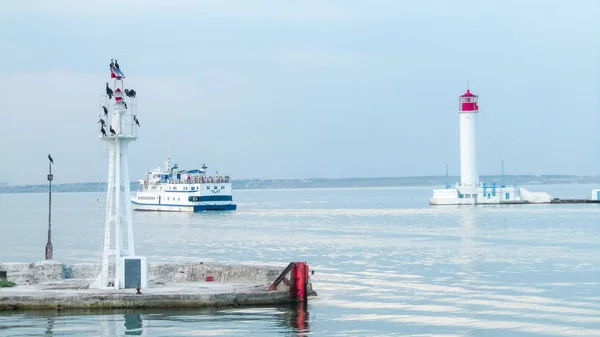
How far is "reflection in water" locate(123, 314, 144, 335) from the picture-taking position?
22413mm

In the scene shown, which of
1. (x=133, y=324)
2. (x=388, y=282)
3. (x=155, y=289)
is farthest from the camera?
(x=388, y=282)

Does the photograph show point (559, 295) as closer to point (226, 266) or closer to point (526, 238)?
point (226, 266)

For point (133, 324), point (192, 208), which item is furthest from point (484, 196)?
point (133, 324)

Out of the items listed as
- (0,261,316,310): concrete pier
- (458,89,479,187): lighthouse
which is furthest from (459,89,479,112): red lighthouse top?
(0,261,316,310): concrete pier

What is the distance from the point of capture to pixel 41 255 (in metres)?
49.4

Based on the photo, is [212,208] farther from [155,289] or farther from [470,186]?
[155,289]

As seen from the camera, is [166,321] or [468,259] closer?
[166,321]

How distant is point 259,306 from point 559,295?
30.9ft

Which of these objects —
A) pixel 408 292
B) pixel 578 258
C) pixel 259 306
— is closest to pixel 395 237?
pixel 578 258

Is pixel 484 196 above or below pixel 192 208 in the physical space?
above

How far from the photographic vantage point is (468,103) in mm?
101375

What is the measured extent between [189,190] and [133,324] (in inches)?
3460

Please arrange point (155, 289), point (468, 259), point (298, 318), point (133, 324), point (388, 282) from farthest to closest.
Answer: point (468, 259) < point (388, 282) < point (155, 289) < point (298, 318) < point (133, 324)

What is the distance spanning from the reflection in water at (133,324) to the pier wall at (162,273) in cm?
436
